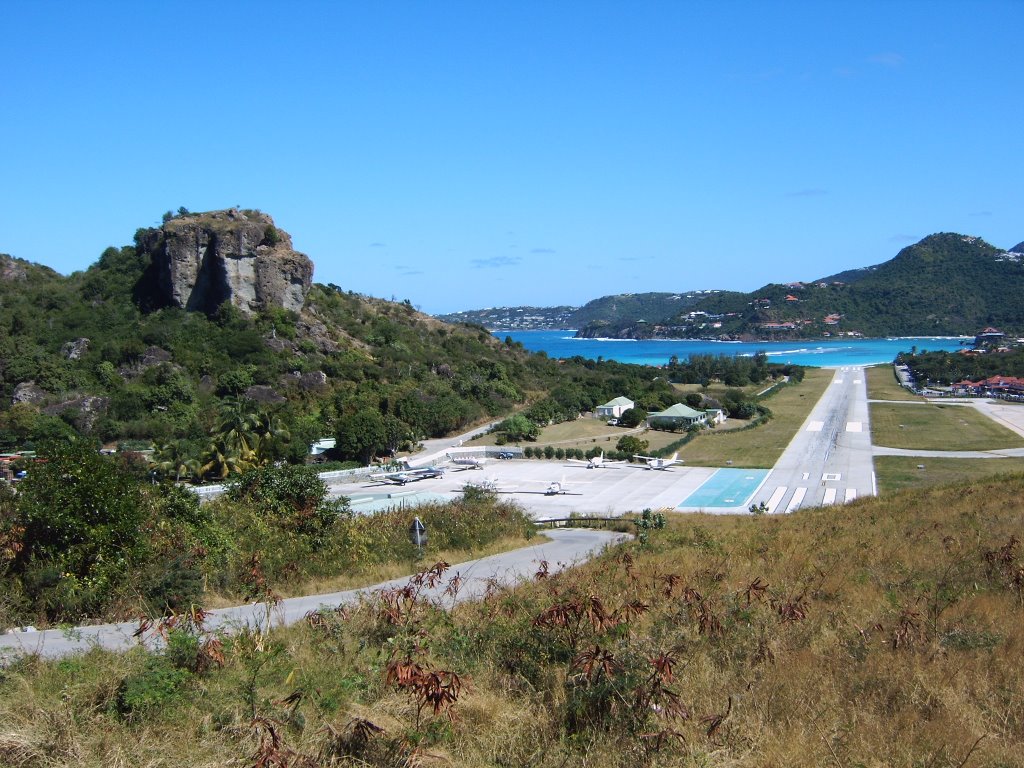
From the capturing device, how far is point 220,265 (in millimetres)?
55562

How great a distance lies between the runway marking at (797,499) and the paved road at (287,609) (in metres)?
17.7

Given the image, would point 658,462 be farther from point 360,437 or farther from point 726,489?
point 360,437

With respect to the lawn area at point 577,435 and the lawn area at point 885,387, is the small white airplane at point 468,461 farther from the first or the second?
the lawn area at point 885,387

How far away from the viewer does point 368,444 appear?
4006cm

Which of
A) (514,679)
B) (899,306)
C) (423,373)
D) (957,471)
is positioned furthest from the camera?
(899,306)

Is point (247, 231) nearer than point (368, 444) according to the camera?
No

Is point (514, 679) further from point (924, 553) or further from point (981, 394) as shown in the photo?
point (981, 394)

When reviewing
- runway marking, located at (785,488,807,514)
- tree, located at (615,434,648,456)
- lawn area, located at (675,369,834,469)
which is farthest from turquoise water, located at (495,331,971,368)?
runway marking, located at (785,488,807,514)

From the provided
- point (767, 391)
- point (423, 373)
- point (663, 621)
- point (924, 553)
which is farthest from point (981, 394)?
Answer: point (663, 621)

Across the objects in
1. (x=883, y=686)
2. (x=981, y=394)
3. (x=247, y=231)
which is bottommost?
(x=981, y=394)

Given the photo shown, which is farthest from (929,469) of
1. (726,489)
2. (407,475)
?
(407,475)

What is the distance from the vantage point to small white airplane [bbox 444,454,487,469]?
39875mm

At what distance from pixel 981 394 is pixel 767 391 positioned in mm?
19182

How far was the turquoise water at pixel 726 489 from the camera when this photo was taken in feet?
98.9
